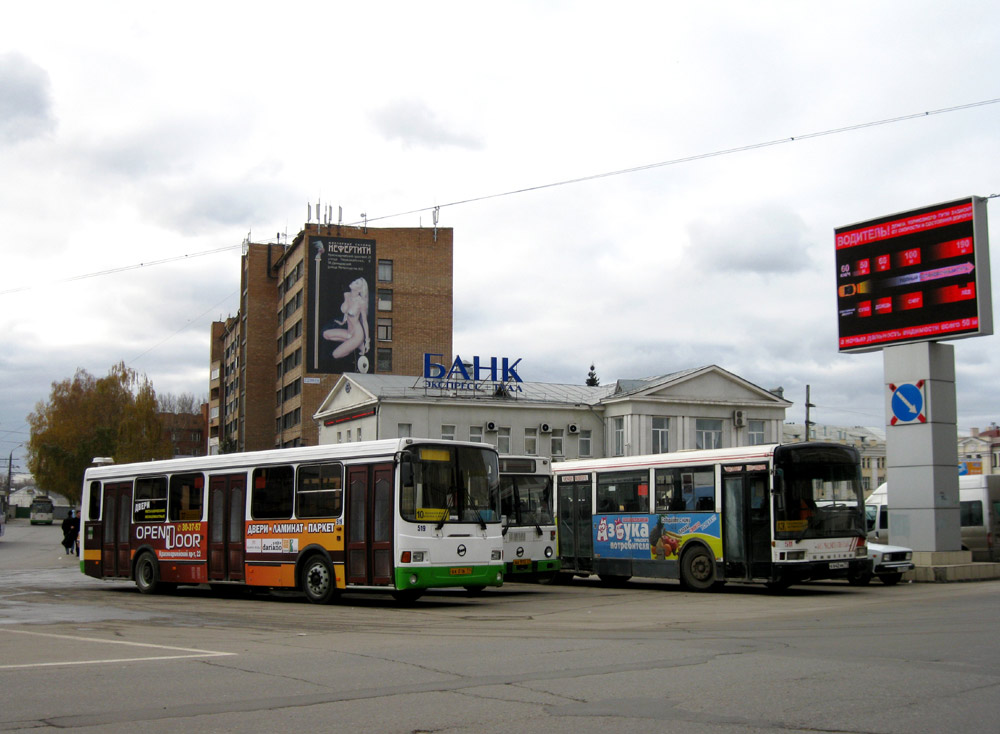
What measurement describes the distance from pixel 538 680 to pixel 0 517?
50254 mm

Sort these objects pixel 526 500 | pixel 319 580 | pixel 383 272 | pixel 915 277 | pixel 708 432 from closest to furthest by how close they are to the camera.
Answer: pixel 319 580 → pixel 526 500 → pixel 915 277 → pixel 708 432 → pixel 383 272

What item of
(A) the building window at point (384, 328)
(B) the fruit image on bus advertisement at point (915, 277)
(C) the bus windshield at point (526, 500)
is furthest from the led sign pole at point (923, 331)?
(A) the building window at point (384, 328)

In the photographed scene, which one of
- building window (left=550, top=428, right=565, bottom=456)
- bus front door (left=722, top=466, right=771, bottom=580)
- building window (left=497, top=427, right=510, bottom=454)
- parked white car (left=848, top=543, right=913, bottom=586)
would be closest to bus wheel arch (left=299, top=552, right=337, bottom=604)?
bus front door (left=722, top=466, right=771, bottom=580)

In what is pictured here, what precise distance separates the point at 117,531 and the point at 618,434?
39.8 m

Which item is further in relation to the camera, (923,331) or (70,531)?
(70,531)

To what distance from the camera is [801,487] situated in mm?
19469

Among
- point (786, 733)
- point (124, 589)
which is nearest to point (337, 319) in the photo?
point (124, 589)

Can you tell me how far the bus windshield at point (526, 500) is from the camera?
22.1 m

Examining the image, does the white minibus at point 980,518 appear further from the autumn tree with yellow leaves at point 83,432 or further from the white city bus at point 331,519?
the autumn tree with yellow leaves at point 83,432

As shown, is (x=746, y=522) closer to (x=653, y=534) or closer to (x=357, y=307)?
(x=653, y=534)

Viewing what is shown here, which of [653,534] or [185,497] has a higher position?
[185,497]

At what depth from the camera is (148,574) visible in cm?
2227

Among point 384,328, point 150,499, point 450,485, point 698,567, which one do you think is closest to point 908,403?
point 698,567

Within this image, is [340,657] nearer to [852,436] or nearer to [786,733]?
[786,733]
